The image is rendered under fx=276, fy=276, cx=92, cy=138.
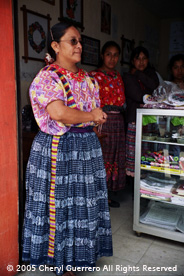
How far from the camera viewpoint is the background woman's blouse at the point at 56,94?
65.8 inches

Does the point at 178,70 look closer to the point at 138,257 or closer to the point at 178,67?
the point at 178,67

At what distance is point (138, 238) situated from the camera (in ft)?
8.42

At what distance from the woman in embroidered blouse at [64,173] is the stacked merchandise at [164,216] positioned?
0.87 metres

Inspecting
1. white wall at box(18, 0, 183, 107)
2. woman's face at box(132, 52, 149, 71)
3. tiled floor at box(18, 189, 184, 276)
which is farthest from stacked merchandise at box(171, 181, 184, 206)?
white wall at box(18, 0, 183, 107)

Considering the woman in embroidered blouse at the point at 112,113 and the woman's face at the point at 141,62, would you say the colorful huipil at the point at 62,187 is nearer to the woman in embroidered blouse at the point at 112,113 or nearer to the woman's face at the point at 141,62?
the woman in embroidered blouse at the point at 112,113

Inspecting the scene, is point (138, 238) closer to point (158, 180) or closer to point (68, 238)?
point (158, 180)

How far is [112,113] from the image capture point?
3.20m

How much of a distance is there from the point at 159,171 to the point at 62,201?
1.11 metres

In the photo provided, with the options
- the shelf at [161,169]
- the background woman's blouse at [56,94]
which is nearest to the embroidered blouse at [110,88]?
the shelf at [161,169]

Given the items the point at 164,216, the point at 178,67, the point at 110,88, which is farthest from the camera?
the point at 178,67

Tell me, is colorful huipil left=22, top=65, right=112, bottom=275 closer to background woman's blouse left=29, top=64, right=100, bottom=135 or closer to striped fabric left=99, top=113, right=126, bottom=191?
background woman's blouse left=29, top=64, right=100, bottom=135

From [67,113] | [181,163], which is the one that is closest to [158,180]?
[181,163]

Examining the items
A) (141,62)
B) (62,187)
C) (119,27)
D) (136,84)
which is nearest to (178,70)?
(141,62)

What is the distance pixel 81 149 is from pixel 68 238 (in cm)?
60
